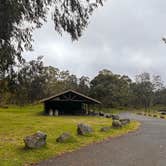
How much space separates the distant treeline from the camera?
8320 cm

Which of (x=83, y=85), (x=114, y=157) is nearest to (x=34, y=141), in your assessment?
(x=114, y=157)

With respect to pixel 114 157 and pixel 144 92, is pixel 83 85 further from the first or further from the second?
pixel 114 157

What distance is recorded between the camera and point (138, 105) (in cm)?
10719

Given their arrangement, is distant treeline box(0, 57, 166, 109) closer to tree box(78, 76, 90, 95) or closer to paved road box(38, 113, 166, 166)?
tree box(78, 76, 90, 95)

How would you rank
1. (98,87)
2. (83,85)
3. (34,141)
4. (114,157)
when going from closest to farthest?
(114,157), (34,141), (98,87), (83,85)

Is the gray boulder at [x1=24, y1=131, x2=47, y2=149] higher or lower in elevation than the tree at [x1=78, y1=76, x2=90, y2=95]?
lower

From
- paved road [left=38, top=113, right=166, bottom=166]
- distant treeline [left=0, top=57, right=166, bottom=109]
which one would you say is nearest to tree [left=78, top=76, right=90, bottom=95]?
distant treeline [left=0, top=57, right=166, bottom=109]

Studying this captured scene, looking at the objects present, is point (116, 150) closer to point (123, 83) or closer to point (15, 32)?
point (15, 32)

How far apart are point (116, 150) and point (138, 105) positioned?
3728 inches

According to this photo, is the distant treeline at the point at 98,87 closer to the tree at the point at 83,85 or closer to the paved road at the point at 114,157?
the tree at the point at 83,85

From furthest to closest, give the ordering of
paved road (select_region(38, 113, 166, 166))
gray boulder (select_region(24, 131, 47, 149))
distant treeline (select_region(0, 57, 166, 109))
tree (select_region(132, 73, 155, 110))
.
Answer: tree (select_region(132, 73, 155, 110))
distant treeline (select_region(0, 57, 166, 109))
gray boulder (select_region(24, 131, 47, 149))
paved road (select_region(38, 113, 166, 166))

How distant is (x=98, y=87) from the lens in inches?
3253

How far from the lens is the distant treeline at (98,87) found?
83.2 meters

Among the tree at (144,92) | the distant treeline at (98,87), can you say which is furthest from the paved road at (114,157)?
the tree at (144,92)
